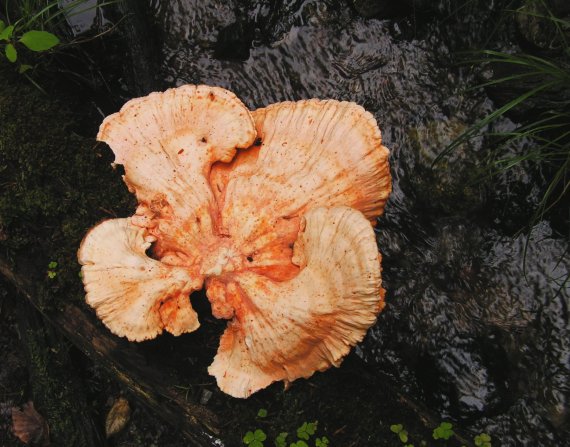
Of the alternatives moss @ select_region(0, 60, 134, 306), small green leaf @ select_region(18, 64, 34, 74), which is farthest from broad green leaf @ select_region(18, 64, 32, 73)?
moss @ select_region(0, 60, 134, 306)

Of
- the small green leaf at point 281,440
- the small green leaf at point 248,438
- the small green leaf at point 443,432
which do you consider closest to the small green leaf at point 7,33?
the small green leaf at point 248,438

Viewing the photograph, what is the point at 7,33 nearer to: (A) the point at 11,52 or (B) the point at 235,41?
(A) the point at 11,52

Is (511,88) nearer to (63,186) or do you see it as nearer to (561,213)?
(561,213)

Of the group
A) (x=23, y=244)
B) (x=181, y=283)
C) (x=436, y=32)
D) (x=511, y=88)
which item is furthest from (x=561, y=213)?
(x=23, y=244)

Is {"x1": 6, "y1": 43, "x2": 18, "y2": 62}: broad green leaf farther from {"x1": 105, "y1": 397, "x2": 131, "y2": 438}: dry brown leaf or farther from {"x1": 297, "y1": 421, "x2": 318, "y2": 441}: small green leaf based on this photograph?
{"x1": 297, "y1": 421, "x2": 318, "y2": 441}: small green leaf

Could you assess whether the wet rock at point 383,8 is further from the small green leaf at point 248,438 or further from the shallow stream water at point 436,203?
the small green leaf at point 248,438

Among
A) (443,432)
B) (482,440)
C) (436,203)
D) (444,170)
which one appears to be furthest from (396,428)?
(444,170)
